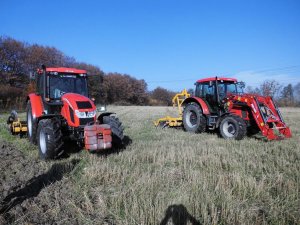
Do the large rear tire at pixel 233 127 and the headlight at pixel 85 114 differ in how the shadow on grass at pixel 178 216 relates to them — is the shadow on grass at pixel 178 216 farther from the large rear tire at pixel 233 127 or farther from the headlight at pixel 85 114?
the large rear tire at pixel 233 127

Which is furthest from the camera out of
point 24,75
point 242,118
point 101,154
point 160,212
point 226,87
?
point 24,75

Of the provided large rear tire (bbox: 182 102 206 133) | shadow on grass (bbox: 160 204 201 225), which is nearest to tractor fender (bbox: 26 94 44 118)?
shadow on grass (bbox: 160 204 201 225)

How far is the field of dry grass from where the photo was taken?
3.40 meters

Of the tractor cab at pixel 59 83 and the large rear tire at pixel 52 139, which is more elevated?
the tractor cab at pixel 59 83

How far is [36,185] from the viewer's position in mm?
4617

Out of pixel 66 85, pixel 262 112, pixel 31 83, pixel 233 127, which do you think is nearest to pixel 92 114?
pixel 66 85

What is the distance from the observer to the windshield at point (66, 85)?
7.37 m

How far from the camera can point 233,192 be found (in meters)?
4.11

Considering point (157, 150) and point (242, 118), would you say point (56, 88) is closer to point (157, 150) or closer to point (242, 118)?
point (157, 150)

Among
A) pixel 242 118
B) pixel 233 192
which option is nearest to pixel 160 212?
pixel 233 192

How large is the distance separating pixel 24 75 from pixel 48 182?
33.4 metres

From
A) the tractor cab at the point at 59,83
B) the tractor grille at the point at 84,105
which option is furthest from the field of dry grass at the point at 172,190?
the tractor cab at the point at 59,83

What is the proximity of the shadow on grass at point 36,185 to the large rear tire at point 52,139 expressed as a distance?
1.50 feet

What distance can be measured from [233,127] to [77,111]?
15.9 ft
